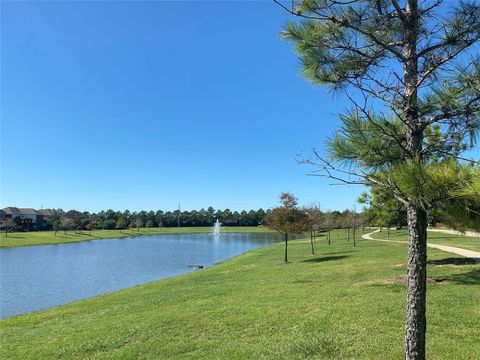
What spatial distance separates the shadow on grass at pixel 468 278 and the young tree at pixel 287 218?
1289 cm

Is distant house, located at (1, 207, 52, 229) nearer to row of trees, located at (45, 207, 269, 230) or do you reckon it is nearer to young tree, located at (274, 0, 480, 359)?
row of trees, located at (45, 207, 269, 230)

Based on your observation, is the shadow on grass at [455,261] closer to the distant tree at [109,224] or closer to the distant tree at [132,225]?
the distant tree at [132,225]

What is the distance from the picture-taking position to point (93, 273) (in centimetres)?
3188

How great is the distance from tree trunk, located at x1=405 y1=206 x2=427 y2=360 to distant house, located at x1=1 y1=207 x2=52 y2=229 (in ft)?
441

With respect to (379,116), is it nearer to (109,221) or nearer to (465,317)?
(465,317)

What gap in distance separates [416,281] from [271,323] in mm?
5724

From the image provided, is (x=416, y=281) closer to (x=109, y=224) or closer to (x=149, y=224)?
(x=109, y=224)

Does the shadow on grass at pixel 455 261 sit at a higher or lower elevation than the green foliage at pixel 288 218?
lower

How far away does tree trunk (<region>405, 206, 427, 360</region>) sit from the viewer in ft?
14.5

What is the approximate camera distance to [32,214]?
14425 centimetres

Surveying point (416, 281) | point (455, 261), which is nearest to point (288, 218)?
point (455, 261)

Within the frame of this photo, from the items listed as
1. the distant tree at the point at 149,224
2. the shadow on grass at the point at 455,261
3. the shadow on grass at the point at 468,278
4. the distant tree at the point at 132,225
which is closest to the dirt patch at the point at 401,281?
the shadow on grass at the point at 468,278

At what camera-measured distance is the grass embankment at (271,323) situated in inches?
301

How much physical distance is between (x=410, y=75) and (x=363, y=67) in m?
0.65
